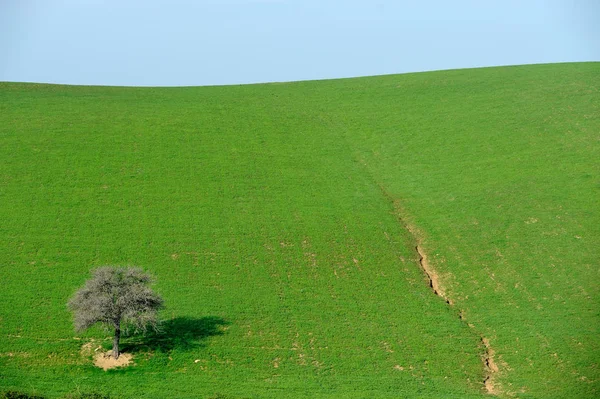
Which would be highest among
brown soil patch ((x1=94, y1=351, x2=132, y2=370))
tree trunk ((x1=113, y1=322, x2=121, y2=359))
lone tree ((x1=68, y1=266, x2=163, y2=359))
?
lone tree ((x1=68, y1=266, x2=163, y2=359))

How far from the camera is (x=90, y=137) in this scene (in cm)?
6475

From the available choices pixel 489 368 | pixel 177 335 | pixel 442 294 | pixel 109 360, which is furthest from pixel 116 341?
pixel 442 294

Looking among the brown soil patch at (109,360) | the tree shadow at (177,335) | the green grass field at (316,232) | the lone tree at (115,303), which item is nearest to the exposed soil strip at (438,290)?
the green grass field at (316,232)

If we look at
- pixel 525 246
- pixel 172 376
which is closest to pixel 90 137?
pixel 172 376

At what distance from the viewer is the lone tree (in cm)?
3506

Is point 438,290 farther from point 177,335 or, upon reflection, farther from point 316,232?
point 177,335

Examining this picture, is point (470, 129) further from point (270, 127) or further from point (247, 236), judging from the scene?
point (247, 236)

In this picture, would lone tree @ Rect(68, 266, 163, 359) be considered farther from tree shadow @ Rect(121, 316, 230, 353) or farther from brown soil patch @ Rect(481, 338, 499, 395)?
brown soil patch @ Rect(481, 338, 499, 395)

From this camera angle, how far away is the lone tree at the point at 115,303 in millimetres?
35062

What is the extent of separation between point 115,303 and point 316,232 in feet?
62.1

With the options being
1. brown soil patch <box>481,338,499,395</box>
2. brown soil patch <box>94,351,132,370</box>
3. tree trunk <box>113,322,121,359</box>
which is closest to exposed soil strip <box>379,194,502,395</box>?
brown soil patch <box>481,338,499,395</box>

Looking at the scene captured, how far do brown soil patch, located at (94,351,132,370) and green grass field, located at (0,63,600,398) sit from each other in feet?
1.99

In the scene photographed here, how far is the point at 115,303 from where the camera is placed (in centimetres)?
3541

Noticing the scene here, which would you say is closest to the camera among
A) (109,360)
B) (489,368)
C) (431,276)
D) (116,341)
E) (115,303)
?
(115,303)
